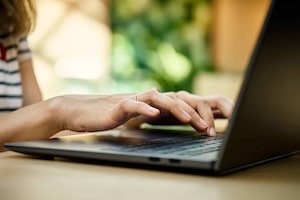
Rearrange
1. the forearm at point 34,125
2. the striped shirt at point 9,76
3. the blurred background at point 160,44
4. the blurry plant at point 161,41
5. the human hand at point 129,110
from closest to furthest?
the human hand at point 129,110 → the forearm at point 34,125 → the striped shirt at point 9,76 → the blurred background at point 160,44 → the blurry plant at point 161,41

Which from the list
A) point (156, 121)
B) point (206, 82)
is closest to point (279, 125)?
point (156, 121)

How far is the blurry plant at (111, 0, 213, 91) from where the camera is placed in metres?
3.58

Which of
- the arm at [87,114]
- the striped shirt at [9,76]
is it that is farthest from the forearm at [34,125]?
the striped shirt at [9,76]

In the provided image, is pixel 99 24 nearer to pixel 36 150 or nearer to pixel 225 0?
pixel 225 0

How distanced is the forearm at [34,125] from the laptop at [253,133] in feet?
0.38

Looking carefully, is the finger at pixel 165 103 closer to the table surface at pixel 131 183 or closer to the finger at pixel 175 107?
the finger at pixel 175 107

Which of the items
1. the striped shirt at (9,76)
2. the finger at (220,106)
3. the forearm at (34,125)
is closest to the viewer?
the forearm at (34,125)

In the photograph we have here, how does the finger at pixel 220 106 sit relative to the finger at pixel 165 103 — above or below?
below

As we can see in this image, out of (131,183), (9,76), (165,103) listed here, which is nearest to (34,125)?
(165,103)

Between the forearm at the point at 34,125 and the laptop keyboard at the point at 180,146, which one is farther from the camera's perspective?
the forearm at the point at 34,125

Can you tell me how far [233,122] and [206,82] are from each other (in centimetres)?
314

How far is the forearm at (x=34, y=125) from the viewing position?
79 centimetres

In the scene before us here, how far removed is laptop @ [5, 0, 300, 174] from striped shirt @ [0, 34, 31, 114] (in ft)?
1.79

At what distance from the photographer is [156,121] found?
92 centimetres
